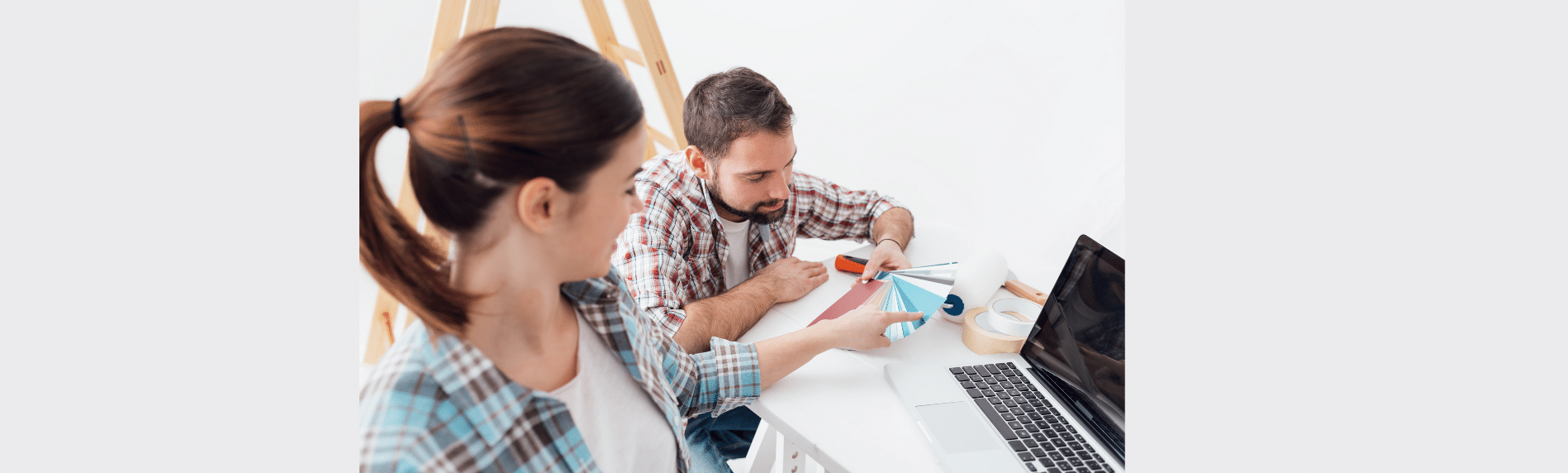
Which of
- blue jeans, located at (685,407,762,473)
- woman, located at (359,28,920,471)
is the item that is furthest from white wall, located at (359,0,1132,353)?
woman, located at (359,28,920,471)

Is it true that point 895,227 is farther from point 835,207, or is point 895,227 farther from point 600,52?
point 600,52

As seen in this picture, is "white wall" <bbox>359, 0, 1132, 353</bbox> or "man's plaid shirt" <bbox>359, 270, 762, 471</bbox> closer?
"man's plaid shirt" <bbox>359, 270, 762, 471</bbox>

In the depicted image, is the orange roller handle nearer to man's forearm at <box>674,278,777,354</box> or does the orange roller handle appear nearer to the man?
the man

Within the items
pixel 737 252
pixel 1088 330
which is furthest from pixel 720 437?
pixel 1088 330

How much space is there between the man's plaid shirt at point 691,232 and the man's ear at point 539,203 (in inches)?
23.2

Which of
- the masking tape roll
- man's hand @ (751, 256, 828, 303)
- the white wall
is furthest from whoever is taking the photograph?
the white wall

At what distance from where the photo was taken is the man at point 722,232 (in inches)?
50.4

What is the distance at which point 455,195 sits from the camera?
57cm

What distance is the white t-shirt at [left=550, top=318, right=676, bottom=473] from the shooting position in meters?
0.76

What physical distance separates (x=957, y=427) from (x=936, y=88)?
5.23 ft

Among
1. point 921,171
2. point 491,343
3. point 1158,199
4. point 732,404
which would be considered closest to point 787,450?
point 732,404

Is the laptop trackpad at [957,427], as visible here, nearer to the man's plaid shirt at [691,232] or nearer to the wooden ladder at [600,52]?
the man's plaid shirt at [691,232]

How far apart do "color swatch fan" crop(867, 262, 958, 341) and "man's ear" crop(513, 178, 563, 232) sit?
2.19 ft

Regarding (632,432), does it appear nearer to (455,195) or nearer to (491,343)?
(491,343)
